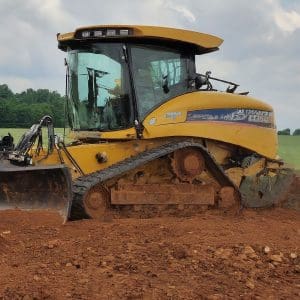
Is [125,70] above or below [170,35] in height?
below

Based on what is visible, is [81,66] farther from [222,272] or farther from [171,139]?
[222,272]

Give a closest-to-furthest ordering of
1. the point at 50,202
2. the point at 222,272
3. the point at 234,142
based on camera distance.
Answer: the point at 222,272, the point at 50,202, the point at 234,142

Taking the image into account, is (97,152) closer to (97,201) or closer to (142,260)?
(97,201)

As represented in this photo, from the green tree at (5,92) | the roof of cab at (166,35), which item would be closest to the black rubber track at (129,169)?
the roof of cab at (166,35)

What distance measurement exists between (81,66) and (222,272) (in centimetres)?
→ 486

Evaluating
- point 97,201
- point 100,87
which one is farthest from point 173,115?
point 97,201

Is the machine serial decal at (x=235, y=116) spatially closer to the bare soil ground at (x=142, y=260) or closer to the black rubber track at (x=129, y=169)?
the black rubber track at (x=129, y=169)

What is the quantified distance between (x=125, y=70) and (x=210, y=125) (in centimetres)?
161

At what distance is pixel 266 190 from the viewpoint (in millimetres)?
10492

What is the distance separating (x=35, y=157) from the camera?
8.25m

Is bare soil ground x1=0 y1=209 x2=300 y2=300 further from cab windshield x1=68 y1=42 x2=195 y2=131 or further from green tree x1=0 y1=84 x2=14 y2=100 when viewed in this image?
green tree x1=0 y1=84 x2=14 y2=100

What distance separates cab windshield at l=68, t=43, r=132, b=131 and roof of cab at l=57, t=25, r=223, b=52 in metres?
0.27

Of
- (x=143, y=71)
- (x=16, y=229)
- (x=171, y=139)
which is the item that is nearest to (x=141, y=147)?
(x=171, y=139)

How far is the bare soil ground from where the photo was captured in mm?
4867
